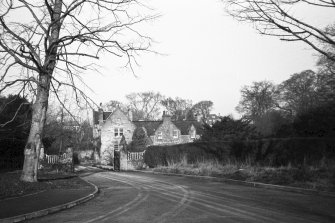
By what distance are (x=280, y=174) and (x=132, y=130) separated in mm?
57501

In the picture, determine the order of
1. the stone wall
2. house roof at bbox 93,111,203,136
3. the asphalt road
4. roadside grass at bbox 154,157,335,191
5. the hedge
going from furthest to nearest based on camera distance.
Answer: house roof at bbox 93,111,203,136, the stone wall, the hedge, roadside grass at bbox 154,157,335,191, the asphalt road

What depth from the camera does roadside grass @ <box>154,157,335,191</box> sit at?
1559 centimetres

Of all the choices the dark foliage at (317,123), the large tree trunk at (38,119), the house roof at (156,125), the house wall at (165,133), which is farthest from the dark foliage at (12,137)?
the house wall at (165,133)

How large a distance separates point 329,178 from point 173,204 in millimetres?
7256

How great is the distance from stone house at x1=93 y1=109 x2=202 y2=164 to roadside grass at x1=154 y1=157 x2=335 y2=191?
43.5 metres

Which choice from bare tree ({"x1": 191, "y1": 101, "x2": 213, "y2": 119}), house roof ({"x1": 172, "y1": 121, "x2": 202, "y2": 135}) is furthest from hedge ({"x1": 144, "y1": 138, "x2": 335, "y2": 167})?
bare tree ({"x1": 191, "y1": 101, "x2": 213, "y2": 119})

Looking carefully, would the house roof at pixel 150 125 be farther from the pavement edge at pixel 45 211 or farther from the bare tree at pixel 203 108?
the pavement edge at pixel 45 211

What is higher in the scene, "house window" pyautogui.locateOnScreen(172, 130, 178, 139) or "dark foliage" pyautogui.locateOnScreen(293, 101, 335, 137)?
"house window" pyautogui.locateOnScreen(172, 130, 178, 139)

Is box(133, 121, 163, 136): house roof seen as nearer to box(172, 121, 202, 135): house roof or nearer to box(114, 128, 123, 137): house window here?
box(114, 128, 123, 137): house window

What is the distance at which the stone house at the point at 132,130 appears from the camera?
2876 inches

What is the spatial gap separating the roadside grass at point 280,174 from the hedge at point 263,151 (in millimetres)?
788

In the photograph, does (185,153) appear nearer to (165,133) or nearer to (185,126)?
(165,133)

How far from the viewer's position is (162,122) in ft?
257

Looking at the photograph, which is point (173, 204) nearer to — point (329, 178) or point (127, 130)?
point (329, 178)
